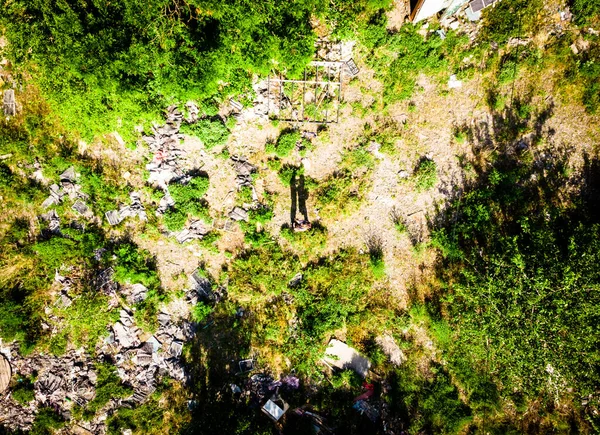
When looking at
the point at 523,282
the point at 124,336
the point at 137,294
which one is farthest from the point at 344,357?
the point at 124,336

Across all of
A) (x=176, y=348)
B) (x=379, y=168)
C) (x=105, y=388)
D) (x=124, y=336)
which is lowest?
(x=105, y=388)

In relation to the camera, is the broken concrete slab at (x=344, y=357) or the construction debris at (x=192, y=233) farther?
the construction debris at (x=192, y=233)

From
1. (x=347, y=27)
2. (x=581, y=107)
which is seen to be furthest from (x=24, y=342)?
(x=581, y=107)

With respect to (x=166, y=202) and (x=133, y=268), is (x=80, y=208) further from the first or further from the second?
(x=166, y=202)

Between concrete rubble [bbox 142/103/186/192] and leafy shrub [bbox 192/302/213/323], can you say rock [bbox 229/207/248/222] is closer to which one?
concrete rubble [bbox 142/103/186/192]

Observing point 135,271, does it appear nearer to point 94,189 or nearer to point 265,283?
point 94,189

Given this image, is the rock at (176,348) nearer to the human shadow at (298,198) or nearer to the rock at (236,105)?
the human shadow at (298,198)

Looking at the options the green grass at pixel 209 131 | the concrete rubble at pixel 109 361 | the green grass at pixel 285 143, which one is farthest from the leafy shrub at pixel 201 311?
the green grass at pixel 285 143
